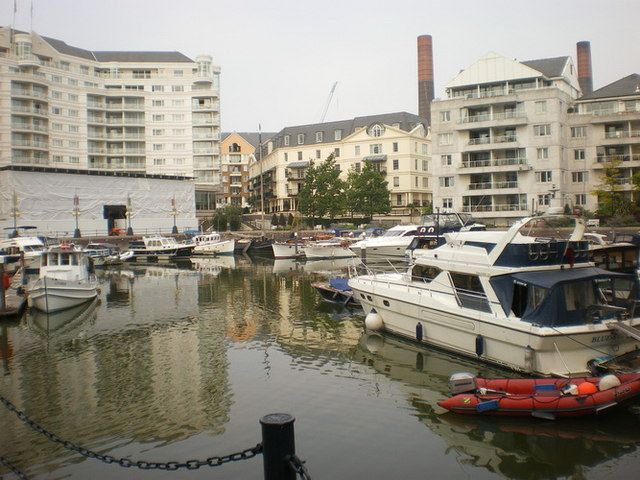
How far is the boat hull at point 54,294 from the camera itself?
2850 cm

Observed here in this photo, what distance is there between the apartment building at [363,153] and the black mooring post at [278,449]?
75.9m

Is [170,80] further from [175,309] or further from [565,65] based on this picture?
[175,309]

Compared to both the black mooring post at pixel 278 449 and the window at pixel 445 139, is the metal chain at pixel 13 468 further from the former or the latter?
the window at pixel 445 139

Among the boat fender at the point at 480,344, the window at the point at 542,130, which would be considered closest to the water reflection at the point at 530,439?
the boat fender at the point at 480,344

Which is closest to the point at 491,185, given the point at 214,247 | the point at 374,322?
the point at 214,247

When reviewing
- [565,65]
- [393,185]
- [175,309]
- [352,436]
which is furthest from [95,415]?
[393,185]

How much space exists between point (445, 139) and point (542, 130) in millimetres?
10806

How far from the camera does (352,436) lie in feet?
42.3

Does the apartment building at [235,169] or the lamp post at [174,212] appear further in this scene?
the apartment building at [235,169]

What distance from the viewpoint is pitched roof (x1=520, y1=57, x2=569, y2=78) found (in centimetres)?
6700

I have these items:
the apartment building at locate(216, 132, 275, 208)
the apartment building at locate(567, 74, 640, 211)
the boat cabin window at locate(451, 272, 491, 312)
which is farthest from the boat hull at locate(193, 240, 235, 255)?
the apartment building at locate(216, 132, 275, 208)

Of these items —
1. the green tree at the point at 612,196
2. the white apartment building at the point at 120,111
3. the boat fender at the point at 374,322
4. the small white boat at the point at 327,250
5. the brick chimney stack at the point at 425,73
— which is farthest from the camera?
the brick chimney stack at the point at 425,73

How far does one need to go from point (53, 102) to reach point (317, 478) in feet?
301

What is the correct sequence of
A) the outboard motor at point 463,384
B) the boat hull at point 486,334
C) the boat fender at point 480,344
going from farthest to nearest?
1. the boat fender at point 480,344
2. the boat hull at point 486,334
3. the outboard motor at point 463,384
